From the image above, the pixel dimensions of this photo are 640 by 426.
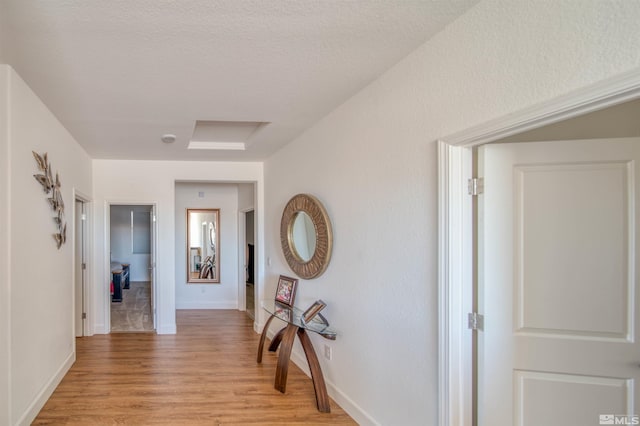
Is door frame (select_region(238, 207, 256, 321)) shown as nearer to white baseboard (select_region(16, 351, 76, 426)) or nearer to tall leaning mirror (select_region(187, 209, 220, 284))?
tall leaning mirror (select_region(187, 209, 220, 284))

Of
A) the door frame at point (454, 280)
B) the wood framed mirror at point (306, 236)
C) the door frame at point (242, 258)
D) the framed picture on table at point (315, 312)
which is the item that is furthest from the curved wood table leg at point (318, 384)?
the door frame at point (242, 258)

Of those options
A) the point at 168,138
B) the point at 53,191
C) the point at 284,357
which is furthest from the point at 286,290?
the point at 53,191

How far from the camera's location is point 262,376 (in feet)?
13.2

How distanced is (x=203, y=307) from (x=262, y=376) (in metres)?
3.80

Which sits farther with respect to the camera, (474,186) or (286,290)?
(286,290)

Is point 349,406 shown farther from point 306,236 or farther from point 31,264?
point 31,264

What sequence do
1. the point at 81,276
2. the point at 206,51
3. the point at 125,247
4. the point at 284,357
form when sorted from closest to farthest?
the point at 206,51 → the point at 284,357 → the point at 81,276 → the point at 125,247

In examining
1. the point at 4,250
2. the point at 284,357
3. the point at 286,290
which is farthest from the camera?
the point at 286,290

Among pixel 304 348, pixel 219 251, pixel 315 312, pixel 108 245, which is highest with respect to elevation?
pixel 108 245

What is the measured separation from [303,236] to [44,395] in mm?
2568

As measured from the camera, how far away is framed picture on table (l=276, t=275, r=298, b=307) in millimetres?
4340

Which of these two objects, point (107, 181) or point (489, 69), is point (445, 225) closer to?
point (489, 69)

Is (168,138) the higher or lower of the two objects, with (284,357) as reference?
higher

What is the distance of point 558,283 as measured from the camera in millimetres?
1965
